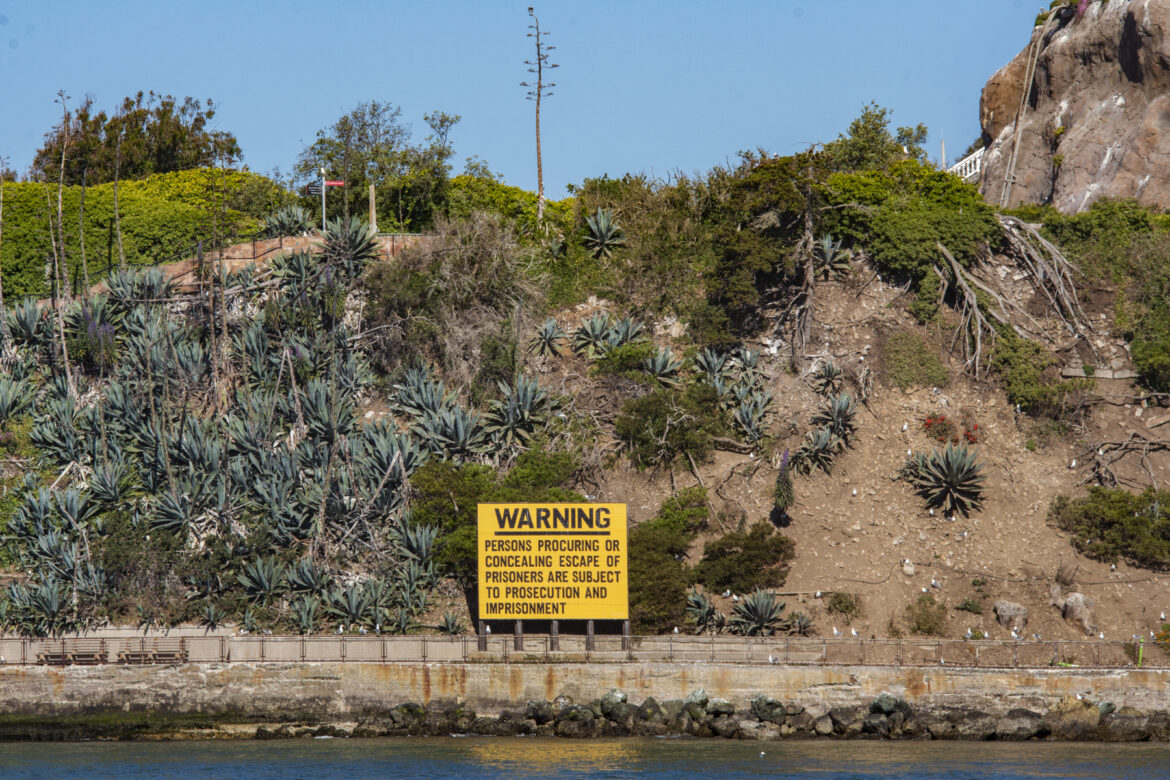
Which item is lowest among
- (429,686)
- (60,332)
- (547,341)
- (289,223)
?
(429,686)

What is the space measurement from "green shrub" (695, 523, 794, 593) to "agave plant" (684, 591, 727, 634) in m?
1.11

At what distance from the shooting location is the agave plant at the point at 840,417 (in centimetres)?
4031

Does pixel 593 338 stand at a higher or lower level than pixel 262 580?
higher

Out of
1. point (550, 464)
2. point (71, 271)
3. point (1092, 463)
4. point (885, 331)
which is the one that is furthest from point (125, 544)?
point (1092, 463)

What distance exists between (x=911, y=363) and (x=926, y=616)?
10.1 metres

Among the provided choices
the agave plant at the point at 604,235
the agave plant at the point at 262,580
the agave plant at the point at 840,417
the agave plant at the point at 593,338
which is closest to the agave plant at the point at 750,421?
the agave plant at the point at 840,417

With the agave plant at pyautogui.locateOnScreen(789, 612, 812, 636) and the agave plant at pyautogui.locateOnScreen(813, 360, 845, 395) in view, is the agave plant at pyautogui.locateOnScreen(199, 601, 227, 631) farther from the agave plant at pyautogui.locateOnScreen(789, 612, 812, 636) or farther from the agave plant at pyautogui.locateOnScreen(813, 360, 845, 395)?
the agave plant at pyautogui.locateOnScreen(813, 360, 845, 395)

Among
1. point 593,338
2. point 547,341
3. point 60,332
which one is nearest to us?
point 60,332

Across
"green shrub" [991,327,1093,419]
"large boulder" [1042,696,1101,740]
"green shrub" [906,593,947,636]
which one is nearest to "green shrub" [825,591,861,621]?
"green shrub" [906,593,947,636]

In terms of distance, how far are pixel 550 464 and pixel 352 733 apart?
10338 mm

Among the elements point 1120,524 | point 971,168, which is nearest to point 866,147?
point 971,168

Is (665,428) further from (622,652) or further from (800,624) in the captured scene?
(622,652)

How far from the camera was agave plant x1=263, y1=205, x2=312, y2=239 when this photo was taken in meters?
49.1

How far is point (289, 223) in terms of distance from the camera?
49.1 meters
